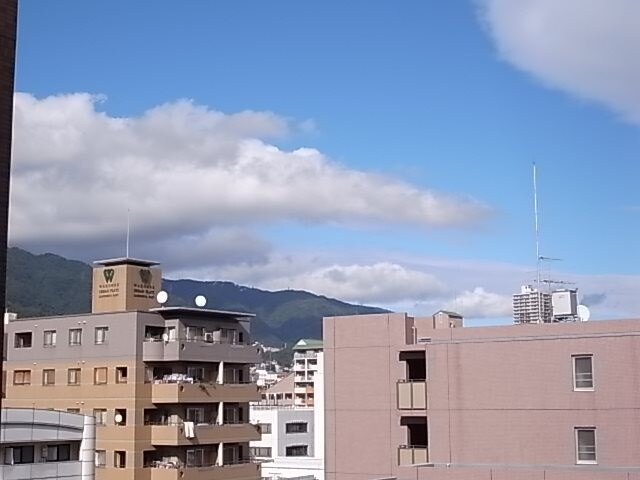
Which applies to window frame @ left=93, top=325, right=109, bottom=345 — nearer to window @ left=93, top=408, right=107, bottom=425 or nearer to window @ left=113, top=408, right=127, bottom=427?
window @ left=93, top=408, right=107, bottom=425

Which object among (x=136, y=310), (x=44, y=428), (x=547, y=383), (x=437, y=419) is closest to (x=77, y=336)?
(x=136, y=310)

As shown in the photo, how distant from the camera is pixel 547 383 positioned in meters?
Answer: 24.2

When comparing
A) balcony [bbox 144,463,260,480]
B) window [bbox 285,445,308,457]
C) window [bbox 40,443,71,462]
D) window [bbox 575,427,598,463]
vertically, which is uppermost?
window [bbox 575,427,598,463]

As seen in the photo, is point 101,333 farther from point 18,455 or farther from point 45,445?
point 18,455

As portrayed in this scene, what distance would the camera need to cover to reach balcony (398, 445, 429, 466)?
1046 inches

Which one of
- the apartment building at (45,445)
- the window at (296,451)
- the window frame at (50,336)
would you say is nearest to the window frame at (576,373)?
the apartment building at (45,445)

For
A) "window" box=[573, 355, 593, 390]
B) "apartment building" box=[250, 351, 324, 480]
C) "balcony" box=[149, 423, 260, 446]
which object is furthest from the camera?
"apartment building" box=[250, 351, 324, 480]

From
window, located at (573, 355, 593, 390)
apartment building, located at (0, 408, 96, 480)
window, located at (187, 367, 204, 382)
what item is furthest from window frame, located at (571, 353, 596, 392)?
window, located at (187, 367, 204, 382)

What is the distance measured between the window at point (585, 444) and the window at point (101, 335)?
26864 millimetres

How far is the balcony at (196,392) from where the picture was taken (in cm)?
4225

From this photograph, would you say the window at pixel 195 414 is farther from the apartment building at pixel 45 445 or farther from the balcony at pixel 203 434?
the apartment building at pixel 45 445

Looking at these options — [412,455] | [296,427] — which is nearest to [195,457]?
[412,455]

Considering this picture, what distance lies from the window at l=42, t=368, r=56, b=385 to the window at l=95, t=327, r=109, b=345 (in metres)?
3.11

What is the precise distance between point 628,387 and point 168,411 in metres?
25.9
